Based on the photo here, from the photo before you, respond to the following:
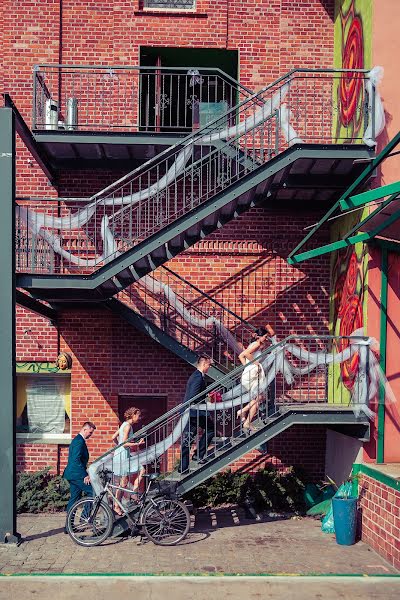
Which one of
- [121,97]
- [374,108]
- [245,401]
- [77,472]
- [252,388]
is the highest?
[121,97]

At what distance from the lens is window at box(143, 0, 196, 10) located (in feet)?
52.8

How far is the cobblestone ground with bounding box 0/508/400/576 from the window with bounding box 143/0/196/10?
914 cm

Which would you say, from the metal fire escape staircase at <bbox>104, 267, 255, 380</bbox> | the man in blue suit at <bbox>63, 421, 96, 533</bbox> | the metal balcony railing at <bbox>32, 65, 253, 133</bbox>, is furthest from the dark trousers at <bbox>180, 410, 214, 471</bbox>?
the metal balcony railing at <bbox>32, 65, 253, 133</bbox>

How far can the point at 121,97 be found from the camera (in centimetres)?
1573

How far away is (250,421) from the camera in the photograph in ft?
42.4

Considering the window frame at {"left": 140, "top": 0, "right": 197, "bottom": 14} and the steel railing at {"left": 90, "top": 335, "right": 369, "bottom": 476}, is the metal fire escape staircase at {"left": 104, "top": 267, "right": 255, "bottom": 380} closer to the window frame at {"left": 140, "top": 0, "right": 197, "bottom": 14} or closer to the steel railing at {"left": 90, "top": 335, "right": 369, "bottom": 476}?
the steel railing at {"left": 90, "top": 335, "right": 369, "bottom": 476}

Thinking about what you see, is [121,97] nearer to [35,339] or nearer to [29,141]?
[29,141]

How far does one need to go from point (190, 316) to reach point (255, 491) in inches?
124

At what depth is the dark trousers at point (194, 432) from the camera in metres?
12.7

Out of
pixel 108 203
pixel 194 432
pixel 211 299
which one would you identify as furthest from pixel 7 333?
pixel 211 299

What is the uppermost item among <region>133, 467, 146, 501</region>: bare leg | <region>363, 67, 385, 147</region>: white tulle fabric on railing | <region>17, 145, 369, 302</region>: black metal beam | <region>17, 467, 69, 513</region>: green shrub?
<region>363, 67, 385, 147</region>: white tulle fabric on railing

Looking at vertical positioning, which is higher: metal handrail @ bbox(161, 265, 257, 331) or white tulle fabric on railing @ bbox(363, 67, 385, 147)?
white tulle fabric on railing @ bbox(363, 67, 385, 147)

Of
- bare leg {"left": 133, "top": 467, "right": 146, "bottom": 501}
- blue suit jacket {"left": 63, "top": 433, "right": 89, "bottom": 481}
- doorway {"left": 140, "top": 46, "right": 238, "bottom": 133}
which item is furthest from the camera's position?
doorway {"left": 140, "top": 46, "right": 238, "bottom": 133}

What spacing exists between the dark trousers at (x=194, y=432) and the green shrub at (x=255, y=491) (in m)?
2.11
